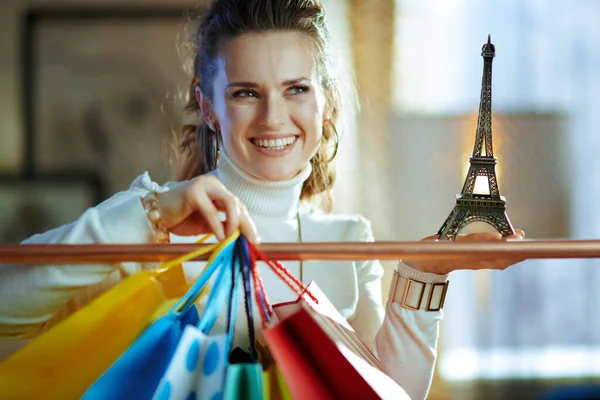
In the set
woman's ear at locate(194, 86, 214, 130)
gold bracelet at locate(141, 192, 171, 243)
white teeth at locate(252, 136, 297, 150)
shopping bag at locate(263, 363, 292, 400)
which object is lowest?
shopping bag at locate(263, 363, 292, 400)

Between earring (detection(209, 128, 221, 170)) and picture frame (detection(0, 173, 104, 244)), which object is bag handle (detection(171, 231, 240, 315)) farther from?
picture frame (detection(0, 173, 104, 244))

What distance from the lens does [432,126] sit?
8.38 feet

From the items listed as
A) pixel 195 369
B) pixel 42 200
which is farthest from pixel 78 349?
pixel 42 200

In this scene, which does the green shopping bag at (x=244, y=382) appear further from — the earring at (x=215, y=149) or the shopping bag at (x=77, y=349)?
the earring at (x=215, y=149)

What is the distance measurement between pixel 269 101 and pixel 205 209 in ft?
0.97

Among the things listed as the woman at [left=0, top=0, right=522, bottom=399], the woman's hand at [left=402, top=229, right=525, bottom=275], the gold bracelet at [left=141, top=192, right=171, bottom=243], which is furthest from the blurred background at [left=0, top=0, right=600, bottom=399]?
the gold bracelet at [left=141, top=192, right=171, bottom=243]

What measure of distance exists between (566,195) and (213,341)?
219 centimetres

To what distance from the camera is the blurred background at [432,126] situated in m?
2.50

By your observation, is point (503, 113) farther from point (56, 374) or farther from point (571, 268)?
point (56, 374)

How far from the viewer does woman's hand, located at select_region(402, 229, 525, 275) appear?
2.54 ft

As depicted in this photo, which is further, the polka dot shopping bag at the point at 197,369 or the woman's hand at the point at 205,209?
the woman's hand at the point at 205,209

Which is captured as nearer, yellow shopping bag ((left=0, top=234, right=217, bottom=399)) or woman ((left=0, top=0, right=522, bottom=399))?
yellow shopping bag ((left=0, top=234, right=217, bottom=399))

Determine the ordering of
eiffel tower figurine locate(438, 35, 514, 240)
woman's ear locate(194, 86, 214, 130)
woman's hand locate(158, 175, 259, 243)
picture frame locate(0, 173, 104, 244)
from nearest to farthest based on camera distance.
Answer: woman's hand locate(158, 175, 259, 243) → eiffel tower figurine locate(438, 35, 514, 240) → woman's ear locate(194, 86, 214, 130) → picture frame locate(0, 173, 104, 244)

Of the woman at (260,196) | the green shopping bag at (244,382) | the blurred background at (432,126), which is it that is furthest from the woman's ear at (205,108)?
the blurred background at (432,126)
